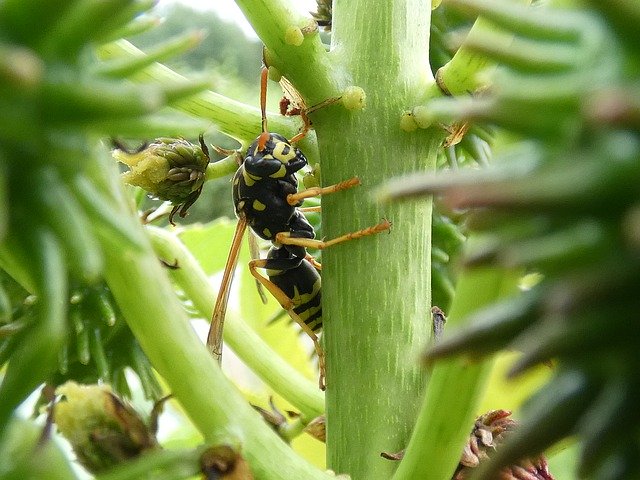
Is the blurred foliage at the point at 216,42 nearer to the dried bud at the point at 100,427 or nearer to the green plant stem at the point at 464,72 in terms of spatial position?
the green plant stem at the point at 464,72

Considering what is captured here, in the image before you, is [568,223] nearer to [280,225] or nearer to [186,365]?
[186,365]

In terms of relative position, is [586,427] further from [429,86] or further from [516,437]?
[429,86]

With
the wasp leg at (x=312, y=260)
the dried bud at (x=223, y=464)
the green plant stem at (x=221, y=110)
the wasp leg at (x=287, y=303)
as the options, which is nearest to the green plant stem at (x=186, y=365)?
the dried bud at (x=223, y=464)

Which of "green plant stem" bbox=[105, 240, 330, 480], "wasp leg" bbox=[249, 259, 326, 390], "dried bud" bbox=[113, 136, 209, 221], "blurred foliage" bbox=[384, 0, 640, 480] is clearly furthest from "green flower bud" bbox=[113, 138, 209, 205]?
"blurred foliage" bbox=[384, 0, 640, 480]

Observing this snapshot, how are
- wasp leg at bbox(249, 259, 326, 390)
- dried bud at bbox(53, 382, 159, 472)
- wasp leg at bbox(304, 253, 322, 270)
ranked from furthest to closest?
wasp leg at bbox(304, 253, 322, 270), wasp leg at bbox(249, 259, 326, 390), dried bud at bbox(53, 382, 159, 472)

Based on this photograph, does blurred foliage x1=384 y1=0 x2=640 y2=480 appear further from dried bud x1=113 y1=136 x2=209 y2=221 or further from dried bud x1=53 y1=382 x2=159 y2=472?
dried bud x1=113 y1=136 x2=209 y2=221

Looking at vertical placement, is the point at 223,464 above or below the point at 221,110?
below

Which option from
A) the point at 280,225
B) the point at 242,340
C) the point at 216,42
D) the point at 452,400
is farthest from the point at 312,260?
the point at 216,42
